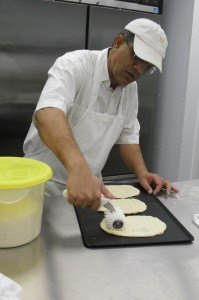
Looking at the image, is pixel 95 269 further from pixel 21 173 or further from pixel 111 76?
pixel 111 76

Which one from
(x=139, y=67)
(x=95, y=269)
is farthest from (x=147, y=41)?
(x=95, y=269)

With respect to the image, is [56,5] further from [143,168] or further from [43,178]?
[43,178]

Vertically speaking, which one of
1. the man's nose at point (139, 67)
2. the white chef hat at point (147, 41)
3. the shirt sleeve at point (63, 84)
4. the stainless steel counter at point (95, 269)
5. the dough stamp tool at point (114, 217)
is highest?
the white chef hat at point (147, 41)

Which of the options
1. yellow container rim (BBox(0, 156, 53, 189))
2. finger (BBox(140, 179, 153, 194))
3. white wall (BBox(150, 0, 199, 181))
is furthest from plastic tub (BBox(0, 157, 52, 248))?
white wall (BBox(150, 0, 199, 181))

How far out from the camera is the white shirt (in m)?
1.16

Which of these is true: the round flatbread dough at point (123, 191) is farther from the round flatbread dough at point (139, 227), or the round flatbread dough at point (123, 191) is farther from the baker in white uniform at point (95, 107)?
the round flatbread dough at point (139, 227)

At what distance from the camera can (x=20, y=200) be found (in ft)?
2.62

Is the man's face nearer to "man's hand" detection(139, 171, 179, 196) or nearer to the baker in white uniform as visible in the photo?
the baker in white uniform

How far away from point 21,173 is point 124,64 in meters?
0.60

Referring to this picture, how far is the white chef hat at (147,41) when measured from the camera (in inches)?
45.1

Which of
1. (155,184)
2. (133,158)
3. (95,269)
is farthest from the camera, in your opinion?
(133,158)

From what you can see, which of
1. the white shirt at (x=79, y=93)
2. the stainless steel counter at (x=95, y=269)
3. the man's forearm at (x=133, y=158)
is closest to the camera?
the stainless steel counter at (x=95, y=269)

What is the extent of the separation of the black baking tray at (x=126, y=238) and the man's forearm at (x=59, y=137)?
7.2 inches

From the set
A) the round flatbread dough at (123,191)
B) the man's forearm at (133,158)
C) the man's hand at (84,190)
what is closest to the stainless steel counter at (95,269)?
the man's hand at (84,190)
